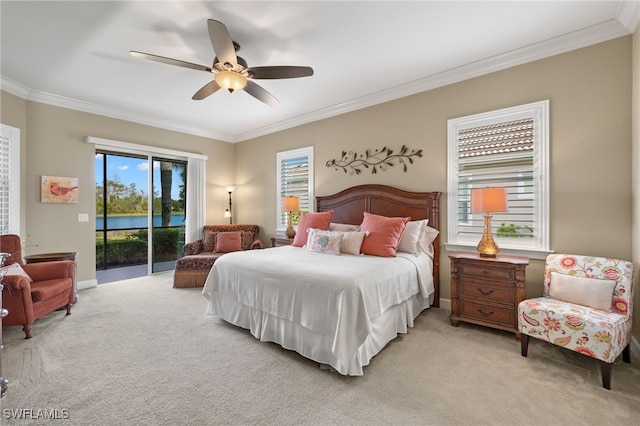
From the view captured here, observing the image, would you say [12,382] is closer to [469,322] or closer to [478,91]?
[469,322]

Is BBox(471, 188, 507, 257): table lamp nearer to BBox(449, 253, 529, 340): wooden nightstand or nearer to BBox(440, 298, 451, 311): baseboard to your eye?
A: BBox(449, 253, 529, 340): wooden nightstand

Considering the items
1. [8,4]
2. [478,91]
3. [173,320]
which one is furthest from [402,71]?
[173,320]

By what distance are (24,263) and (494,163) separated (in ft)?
18.5

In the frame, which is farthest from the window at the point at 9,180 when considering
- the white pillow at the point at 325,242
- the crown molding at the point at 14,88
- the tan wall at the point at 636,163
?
the tan wall at the point at 636,163

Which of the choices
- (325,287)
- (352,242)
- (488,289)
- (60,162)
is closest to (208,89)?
(352,242)

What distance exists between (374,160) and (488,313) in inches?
94.9

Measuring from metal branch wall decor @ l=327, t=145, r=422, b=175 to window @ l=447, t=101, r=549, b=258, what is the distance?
57 cm

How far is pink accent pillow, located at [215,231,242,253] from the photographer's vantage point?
16.9 ft

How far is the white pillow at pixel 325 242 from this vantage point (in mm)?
3348

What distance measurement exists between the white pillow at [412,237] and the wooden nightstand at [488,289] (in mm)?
479

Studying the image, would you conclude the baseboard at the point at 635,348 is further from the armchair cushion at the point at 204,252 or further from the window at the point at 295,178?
the armchair cushion at the point at 204,252

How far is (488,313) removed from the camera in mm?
2775

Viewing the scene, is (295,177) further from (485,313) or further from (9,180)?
(9,180)

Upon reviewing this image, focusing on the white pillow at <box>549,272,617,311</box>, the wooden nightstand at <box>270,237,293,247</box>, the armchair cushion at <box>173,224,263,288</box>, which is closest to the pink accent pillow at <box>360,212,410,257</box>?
the white pillow at <box>549,272,617,311</box>
